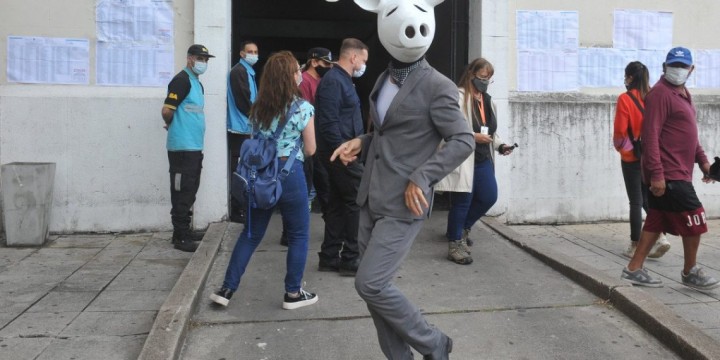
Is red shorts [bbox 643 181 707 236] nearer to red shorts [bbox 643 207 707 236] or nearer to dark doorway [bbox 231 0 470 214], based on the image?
red shorts [bbox 643 207 707 236]

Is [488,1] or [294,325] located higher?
[488,1]

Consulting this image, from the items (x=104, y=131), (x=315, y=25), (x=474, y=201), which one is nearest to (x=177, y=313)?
(x=474, y=201)

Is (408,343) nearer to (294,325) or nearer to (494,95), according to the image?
(294,325)

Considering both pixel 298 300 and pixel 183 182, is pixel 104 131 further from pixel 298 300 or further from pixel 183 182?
pixel 298 300

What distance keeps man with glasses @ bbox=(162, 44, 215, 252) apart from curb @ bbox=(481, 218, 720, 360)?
3.31m

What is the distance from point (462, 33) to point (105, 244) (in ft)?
15.8

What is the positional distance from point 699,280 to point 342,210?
2795 mm

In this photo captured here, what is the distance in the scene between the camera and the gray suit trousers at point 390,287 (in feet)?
10.4

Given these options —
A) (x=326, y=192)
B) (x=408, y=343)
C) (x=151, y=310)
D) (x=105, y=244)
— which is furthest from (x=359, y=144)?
(x=105, y=244)

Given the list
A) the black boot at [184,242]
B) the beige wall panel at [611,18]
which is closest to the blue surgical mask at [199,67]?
the black boot at [184,242]

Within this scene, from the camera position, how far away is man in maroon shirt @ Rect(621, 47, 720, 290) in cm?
480

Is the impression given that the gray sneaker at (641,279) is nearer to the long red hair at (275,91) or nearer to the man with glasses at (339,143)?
the man with glasses at (339,143)

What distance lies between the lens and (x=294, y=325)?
14.4 ft

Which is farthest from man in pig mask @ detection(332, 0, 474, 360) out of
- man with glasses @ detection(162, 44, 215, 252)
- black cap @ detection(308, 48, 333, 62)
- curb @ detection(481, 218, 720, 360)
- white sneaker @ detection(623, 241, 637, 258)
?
white sneaker @ detection(623, 241, 637, 258)
